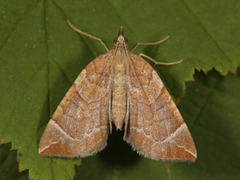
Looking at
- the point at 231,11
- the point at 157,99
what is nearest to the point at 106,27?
the point at 157,99

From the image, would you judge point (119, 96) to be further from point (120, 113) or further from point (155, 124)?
point (155, 124)

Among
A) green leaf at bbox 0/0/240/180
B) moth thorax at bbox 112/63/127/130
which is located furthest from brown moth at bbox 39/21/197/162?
green leaf at bbox 0/0/240/180

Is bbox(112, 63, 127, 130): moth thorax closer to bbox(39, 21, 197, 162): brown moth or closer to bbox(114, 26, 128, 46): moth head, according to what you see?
bbox(39, 21, 197, 162): brown moth

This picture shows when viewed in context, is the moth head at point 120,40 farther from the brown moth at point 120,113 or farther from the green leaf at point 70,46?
the green leaf at point 70,46

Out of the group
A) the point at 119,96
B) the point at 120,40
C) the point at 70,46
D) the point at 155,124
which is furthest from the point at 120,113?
the point at 70,46

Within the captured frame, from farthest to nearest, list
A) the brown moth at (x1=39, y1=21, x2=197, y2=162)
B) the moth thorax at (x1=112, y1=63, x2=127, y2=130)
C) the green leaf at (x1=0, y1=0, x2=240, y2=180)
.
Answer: the moth thorax at (x1=112, y1=63, x2=127, y2=130)
the brown moth at (x1=39, y1=21, x2=197, y2=162)
the green leaf at (x1=0, y1=0, x2=240, y2=180)

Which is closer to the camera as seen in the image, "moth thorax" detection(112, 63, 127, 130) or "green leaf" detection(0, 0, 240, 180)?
"green leaf" detection(0, 0, 240, 180)

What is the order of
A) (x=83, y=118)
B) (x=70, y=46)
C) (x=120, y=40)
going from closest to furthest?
(x=83, y=118) → (x=120, y=40) → (x=70, y=46)
